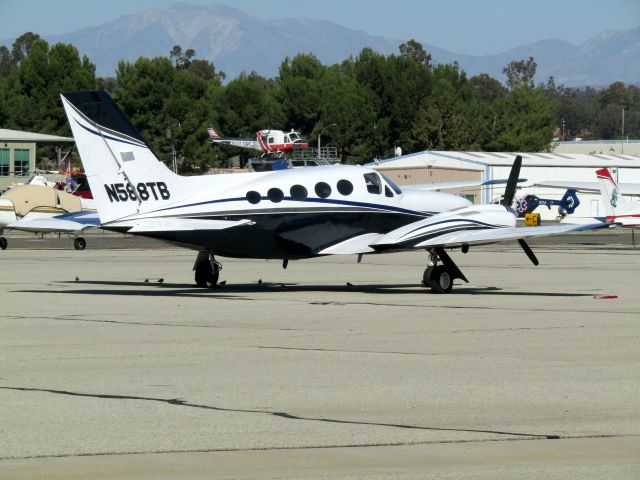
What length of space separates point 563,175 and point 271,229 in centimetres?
7365

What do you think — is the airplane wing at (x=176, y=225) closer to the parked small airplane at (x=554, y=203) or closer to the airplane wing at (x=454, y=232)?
the airplane wing at (x=454, y=232)

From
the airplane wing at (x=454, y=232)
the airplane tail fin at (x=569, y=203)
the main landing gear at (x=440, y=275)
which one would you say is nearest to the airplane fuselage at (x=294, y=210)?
the airplane wing at (x=454, y=232)

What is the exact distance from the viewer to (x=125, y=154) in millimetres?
24797

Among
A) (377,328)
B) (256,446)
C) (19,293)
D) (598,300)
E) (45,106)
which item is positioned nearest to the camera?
(256,446)

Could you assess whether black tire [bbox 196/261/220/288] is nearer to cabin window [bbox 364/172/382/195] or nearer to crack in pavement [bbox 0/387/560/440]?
cabin window [bbox 364/172/382/195]

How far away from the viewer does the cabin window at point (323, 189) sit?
25578 mm

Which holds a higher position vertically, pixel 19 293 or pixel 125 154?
pixel 125 154

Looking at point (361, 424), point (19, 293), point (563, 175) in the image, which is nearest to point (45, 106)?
point (563, 175)

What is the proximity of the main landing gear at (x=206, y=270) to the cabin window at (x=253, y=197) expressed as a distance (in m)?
2.19

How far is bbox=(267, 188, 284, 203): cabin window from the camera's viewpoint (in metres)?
25.1

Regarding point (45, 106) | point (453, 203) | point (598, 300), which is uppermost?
point (45, 106)

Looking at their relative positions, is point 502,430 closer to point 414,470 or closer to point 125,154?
point 414,470

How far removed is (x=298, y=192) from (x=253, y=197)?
3.49ft

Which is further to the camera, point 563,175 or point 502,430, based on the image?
point 563,175
